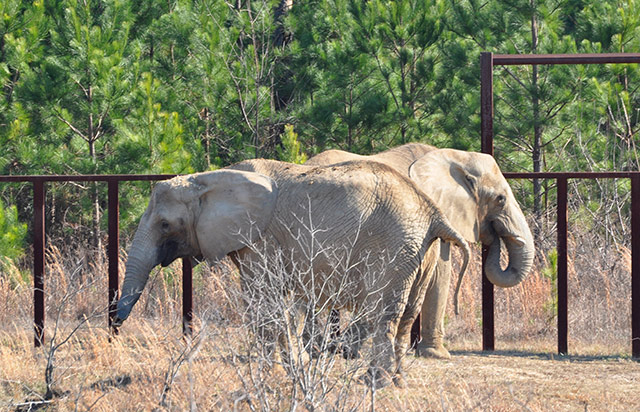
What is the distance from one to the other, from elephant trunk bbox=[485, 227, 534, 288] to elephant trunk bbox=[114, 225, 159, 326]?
2.71 meters

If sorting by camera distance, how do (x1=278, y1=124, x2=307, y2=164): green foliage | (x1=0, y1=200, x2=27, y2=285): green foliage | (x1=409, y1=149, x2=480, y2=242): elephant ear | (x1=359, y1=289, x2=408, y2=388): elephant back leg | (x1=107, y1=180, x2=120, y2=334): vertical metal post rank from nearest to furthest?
(x1=359, y1=289, x2=408, y2=388): elephant back leg < (x1=409, y1=149, x2=480, y2=242): elephant ear < (x1=107, y1=180, x2=120, y2=334): vertical metal post < (x1=0, y1=200, x2=27, y2=285): green foliage < (x1=278, y1=124, x2=307, y2=164): green foliage

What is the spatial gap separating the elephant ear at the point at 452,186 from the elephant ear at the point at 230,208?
130 centimetres

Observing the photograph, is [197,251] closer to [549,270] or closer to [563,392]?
[563,392]

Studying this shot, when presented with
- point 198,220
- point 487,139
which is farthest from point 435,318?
point 198,220

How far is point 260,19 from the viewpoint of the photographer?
15.5 m

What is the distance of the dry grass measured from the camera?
631cm

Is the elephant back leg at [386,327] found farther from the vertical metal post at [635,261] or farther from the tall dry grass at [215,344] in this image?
the vertical metal post at [635,261]

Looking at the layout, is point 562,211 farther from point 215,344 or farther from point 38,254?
point 38,254

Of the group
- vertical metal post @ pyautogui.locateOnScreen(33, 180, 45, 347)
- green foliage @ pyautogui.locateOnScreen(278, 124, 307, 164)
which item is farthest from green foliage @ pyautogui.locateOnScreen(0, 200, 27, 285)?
green foliage @ pyautogui.locateOnScreen(278, 124, 307, 164)

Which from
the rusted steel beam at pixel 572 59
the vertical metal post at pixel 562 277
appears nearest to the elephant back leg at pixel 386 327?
the vertical metal post at pixel 562 277

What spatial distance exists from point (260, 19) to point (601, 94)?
5126 mm

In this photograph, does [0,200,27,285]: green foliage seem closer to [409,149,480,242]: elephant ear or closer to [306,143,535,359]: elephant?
[306,143,535,359]: elephant

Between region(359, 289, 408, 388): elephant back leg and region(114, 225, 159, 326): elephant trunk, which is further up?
region(114, 225, 159, 326): elephant trunk

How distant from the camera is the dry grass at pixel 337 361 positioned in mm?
6309
